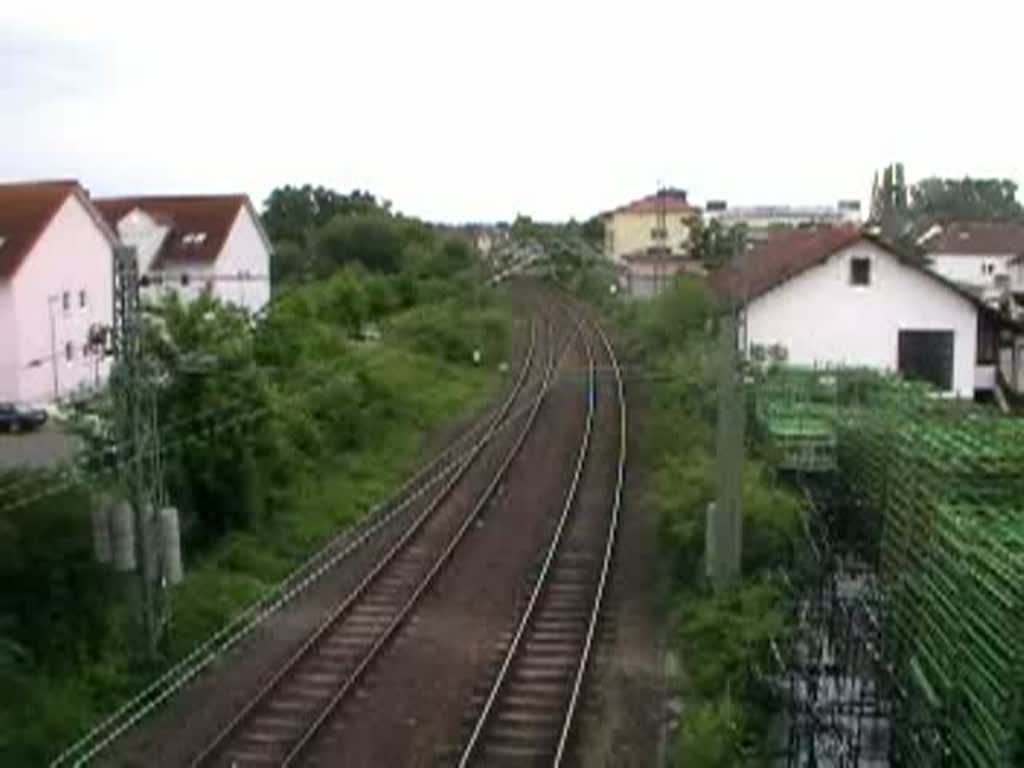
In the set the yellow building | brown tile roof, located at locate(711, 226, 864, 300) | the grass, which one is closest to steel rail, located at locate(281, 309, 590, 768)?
the grass

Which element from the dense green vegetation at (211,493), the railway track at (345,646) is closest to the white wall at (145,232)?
the dense green vegetation at (211,493)

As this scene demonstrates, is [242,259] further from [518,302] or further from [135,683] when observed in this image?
[135,683]

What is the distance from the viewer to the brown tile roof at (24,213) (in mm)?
37375

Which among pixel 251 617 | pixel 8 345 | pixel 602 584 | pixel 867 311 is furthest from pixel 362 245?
pixel 251 617

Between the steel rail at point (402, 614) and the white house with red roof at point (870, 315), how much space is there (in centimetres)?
924

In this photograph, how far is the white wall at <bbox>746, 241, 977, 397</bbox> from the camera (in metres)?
37.0

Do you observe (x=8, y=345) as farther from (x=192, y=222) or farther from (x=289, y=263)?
(x=289, y=263)

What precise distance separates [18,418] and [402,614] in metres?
19.2

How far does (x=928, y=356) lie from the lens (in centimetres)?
3762

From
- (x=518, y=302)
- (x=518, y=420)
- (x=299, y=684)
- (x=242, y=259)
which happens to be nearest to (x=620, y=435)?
(x=518, y=420)

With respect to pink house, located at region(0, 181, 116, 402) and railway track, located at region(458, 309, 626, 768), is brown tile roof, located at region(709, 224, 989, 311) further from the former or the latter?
pink house, located at region(0, 181, 116, 402)

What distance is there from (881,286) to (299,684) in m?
25.0

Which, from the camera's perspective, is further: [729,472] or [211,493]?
[211,493]

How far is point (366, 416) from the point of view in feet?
101
